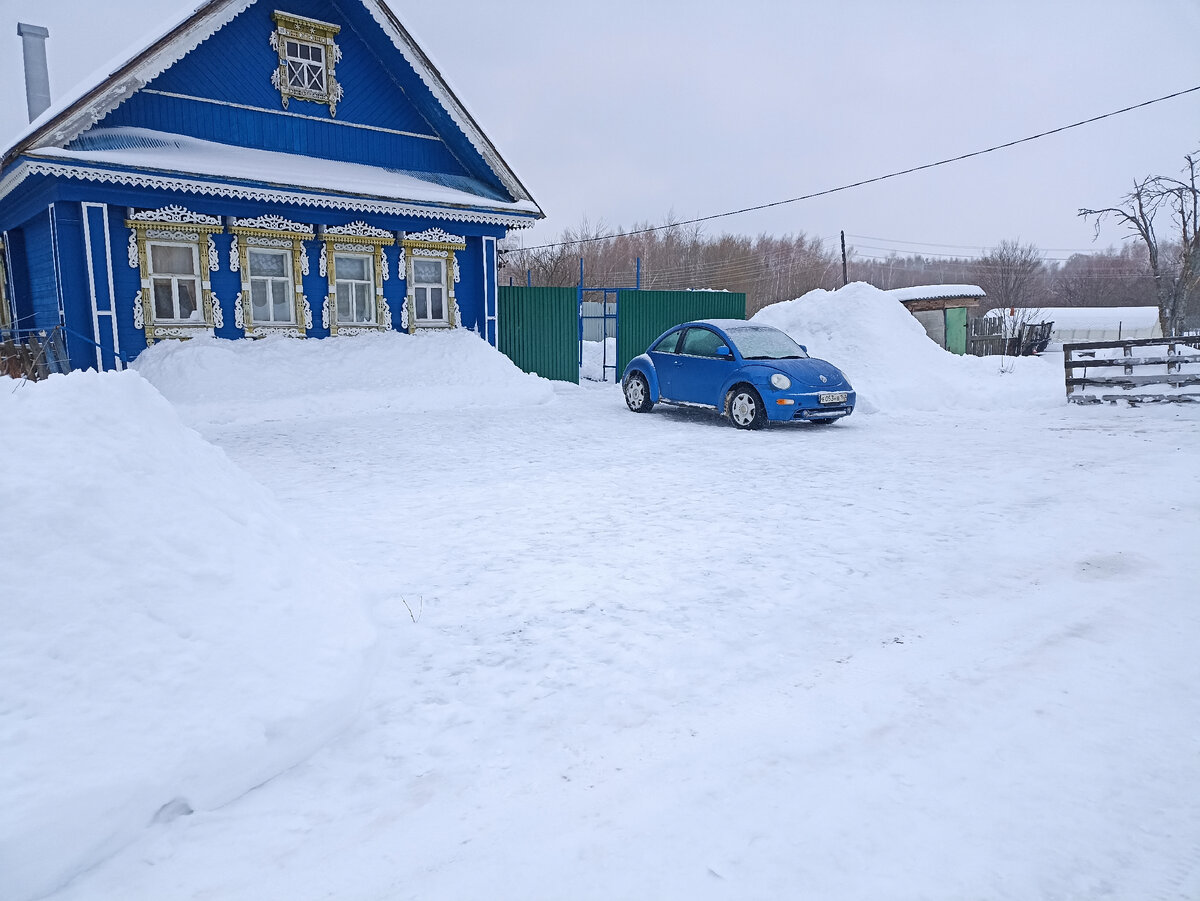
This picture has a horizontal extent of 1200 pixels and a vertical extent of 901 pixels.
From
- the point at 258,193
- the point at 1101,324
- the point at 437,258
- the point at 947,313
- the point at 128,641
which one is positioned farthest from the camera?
the point at 1101,324

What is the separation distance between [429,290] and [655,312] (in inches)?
252

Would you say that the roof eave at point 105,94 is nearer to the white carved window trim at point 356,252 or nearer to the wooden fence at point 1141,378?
the white carved window trim at point 356,252

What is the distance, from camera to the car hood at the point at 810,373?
36.8 ft

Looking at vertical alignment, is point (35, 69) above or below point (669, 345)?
above

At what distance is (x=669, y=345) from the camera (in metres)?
13.0

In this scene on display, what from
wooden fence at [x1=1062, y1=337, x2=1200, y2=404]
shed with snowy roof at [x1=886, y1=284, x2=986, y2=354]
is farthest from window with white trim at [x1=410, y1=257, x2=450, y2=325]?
shed with snowy roof at [x1=886, y1=284, x2=986, y2=354]

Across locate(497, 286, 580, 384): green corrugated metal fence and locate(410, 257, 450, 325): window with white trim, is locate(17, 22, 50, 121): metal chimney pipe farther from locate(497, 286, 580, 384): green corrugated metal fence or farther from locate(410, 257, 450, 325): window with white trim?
locate(497, 286, 580, 384): green corrugated metal fence

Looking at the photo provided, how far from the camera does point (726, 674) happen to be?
367 centimetres

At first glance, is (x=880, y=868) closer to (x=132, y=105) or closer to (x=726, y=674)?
(x=726, y=674)

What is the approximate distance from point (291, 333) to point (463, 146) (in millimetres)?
5534

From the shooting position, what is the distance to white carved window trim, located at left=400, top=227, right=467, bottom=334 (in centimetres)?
1582

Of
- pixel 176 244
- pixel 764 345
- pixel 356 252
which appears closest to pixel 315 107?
pixel 356 252

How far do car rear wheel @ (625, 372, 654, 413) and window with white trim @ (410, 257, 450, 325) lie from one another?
508cm

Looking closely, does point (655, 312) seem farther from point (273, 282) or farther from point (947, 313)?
point (947, 313)
